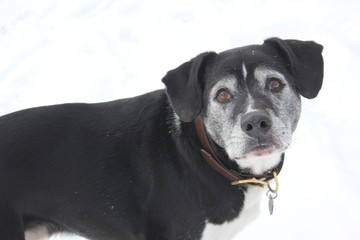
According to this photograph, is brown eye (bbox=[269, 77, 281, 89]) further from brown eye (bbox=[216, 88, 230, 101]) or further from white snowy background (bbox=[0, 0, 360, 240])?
white snowy background (bbox=[0, 0, 360, 240])

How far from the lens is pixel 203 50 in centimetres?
705

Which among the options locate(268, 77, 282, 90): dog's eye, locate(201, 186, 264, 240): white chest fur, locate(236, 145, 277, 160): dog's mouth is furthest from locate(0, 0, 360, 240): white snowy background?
locate(268, 77, 282, 90): dog's eye

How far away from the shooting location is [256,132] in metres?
2.89

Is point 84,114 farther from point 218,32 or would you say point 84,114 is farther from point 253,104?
point 218,32

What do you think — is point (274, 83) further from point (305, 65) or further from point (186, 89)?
point (186, 89)

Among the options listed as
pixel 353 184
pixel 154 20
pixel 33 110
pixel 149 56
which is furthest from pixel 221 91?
pixel 154 20

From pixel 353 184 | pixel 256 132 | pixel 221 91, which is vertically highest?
Answer: pixel 221 91

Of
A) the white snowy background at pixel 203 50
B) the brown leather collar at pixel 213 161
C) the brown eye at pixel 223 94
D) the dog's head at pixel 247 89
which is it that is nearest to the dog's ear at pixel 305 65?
the dog's head at pixel 247 89

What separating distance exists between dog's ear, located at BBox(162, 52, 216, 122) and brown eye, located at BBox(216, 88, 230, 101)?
13 cm

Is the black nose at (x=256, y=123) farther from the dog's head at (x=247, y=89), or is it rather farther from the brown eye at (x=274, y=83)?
the brown eye at (x=274, y=83)

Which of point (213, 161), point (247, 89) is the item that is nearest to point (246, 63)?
point (247, 89)

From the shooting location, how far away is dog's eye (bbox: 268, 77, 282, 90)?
3.16 meters

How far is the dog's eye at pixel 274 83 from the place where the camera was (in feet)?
10.4

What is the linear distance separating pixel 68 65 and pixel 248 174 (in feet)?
15.6
